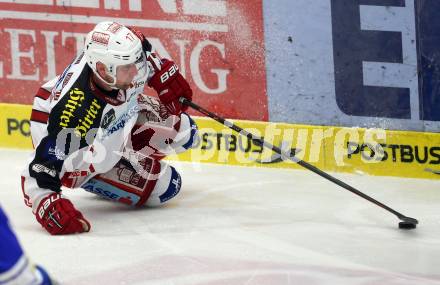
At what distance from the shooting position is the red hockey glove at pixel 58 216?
399 cm

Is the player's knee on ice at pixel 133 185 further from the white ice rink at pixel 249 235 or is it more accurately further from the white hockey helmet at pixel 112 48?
the white hockey helmet at pixel 112 48

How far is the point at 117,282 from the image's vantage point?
11.6 ft

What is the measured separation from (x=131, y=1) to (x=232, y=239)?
5.66 ft

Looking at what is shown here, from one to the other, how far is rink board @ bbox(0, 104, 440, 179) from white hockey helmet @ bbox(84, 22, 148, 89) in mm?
1279

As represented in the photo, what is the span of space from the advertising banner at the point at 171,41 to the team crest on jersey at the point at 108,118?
1.16 m

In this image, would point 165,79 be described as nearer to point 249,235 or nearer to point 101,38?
point 101,38

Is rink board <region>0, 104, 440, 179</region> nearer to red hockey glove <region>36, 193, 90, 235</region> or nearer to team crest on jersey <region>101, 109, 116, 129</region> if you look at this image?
team crest on jersey <region>101, 109, 116, 129</region>

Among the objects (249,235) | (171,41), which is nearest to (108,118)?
(249,235)

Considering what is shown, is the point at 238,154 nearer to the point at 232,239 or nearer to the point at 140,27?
the point at 140,27

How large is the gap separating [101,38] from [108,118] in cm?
34

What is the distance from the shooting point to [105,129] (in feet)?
13.8

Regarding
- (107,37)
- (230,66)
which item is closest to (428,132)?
(230,66)

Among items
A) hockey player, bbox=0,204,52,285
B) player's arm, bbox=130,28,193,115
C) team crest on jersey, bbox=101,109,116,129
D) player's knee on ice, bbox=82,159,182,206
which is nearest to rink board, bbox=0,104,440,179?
player's knee on ice, bbox=82,159,182,206

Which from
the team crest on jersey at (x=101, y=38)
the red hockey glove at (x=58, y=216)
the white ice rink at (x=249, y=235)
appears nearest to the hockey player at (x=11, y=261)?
the white ice rink at (x=249, y=235)
